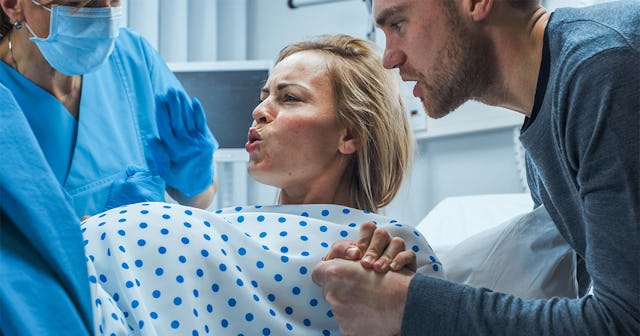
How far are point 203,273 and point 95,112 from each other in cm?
88

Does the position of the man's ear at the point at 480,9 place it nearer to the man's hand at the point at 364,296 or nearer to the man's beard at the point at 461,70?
the man's beard at the point at 461,70

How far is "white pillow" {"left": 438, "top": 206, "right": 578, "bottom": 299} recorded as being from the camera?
1.44m

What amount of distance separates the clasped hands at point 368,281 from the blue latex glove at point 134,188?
26.2 inches

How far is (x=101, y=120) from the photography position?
76.9 inches

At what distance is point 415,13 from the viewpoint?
4.19 ft

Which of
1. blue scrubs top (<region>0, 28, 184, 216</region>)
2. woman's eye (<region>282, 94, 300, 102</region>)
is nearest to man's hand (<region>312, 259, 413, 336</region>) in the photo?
woman's eye (<region>282, 94, 300, 102</region>)

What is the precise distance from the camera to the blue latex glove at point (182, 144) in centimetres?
186

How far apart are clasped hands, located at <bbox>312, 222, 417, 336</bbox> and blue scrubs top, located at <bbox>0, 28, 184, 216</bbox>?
0.83 meters

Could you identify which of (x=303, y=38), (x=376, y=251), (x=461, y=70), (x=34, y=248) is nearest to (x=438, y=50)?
(x=461, y=70)

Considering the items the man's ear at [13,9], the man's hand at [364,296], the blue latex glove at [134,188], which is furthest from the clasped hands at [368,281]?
the man's ear at [13,9]

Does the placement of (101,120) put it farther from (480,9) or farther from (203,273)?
(480,9)

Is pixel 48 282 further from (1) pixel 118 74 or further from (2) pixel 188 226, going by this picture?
(1) pixel 118 74

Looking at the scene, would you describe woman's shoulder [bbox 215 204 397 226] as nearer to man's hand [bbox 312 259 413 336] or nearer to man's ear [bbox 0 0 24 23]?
man's hand [bbox 312 259 413 336]

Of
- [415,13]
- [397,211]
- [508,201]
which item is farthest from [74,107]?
[397,211]
